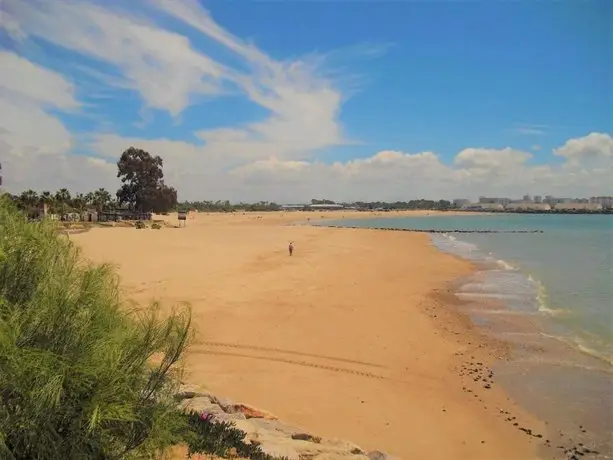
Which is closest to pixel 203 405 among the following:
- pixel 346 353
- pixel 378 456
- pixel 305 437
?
pixel 305 437

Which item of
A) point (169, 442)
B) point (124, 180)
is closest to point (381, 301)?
point (169, 442)

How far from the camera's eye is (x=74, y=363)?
3652 millimetres

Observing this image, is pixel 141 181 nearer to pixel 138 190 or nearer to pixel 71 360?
pixel 138 190

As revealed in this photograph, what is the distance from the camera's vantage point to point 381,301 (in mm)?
18578

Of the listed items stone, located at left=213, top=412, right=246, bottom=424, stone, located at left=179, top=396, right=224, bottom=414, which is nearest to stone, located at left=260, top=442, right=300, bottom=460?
stone, located at left=213, top=412, right=246, bottom=424

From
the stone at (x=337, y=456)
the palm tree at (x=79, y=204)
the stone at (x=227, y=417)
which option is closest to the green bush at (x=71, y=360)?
the stone at (x=227, y=417)

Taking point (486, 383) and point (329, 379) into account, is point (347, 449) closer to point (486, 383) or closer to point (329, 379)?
point (329, 379)

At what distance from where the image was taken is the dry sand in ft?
26.6

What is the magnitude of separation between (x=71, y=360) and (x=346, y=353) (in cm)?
904

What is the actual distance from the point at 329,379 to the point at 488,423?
3.31 metres

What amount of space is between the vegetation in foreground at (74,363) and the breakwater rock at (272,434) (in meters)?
Result: 0.84

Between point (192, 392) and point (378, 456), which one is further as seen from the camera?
point (192, 392)

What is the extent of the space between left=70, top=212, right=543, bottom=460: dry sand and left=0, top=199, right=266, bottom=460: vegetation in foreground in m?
0.98

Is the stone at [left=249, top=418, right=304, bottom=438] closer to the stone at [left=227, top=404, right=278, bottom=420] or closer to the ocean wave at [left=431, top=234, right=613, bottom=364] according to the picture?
the stone at [left=227, top=404, right=278, bottom=420]
